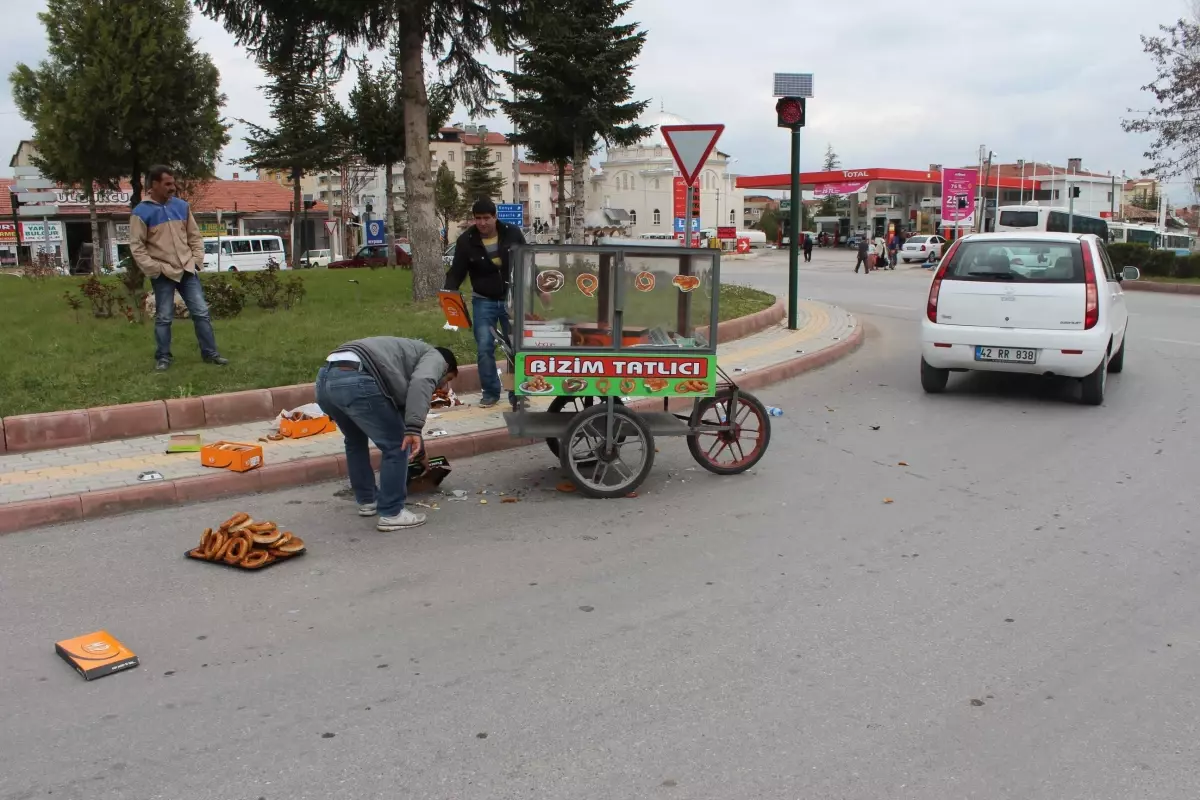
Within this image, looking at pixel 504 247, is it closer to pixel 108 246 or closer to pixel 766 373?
pixel 766 373

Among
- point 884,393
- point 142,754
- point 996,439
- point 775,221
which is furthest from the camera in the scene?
point 775,221

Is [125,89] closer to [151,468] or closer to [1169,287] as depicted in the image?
[151,468]

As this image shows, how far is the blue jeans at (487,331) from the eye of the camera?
827 cm

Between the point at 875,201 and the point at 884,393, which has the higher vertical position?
the point at 875,201

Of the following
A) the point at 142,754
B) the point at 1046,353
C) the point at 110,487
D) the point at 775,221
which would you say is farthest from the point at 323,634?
the point at 775,221

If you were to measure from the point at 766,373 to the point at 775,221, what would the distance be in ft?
262

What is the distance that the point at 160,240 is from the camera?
332 inches

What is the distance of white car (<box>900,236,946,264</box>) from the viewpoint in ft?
156

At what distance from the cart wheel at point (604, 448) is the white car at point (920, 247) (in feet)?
145

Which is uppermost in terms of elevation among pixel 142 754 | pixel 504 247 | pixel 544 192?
pixel 544 192

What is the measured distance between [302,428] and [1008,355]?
251 inches

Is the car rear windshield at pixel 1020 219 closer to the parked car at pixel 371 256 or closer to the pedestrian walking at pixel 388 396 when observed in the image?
the parked car at pixel 371 256

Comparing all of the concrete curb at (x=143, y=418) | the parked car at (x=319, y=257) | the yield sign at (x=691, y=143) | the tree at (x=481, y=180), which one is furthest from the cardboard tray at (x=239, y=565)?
the tree at (x=481, y=180)

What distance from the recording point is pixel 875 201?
67.5 m
